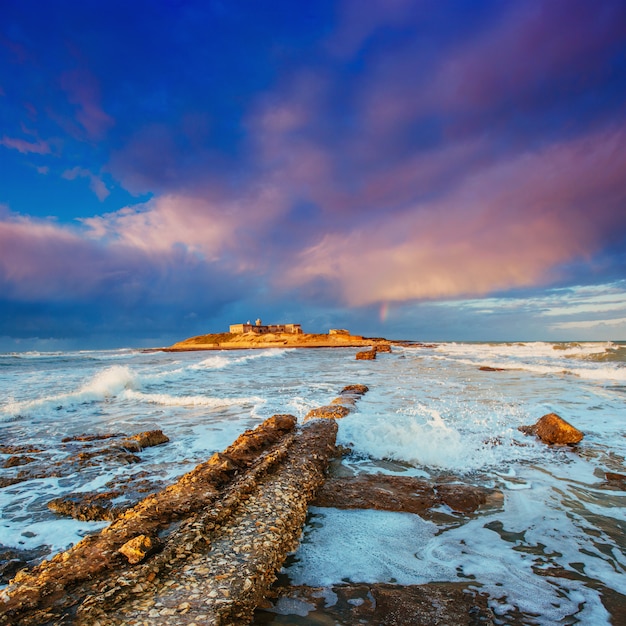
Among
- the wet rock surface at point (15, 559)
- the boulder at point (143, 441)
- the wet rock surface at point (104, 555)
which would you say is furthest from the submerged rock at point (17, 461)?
the wet rock surface at point (104, 555)

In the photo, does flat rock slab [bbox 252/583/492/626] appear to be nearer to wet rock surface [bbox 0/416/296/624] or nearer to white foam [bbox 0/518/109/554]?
wet rock surface [bbox 0/416/296/624]

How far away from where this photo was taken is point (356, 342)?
97.2 metres

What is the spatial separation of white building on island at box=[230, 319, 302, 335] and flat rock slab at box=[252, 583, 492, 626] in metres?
117

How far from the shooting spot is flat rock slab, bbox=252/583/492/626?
9.57ft

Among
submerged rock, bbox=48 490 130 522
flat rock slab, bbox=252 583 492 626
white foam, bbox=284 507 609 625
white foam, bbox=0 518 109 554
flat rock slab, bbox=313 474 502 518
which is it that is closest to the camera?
flat rock slab, bbox=252 583 492 626

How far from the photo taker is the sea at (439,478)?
354 cm

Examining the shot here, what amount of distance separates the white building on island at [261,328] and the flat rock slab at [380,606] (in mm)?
116940

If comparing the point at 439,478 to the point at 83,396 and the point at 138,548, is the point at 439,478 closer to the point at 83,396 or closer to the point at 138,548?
the point at 138,548

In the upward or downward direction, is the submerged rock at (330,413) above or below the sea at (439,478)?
above

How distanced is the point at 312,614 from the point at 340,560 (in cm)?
83

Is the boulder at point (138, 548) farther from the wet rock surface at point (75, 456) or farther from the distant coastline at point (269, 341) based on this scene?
the distant coastline at point (269, 341)

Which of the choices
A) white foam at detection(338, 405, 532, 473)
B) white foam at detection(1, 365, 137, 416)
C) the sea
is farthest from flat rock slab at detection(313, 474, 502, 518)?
white foam at detection(1, 365, 137, 416)

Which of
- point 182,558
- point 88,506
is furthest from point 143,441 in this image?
point 182,558

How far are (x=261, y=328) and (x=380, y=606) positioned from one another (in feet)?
414
